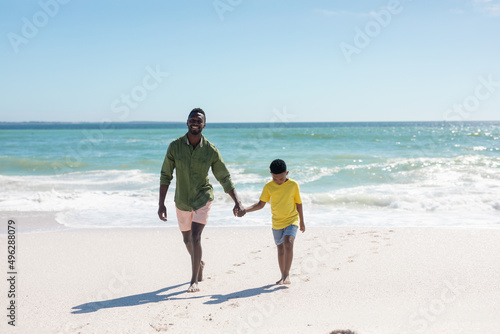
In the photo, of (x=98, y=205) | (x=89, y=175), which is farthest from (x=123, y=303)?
(x=89, y=175)

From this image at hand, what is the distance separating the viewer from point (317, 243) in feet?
19.7

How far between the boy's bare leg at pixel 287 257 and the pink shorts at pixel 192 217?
86cm

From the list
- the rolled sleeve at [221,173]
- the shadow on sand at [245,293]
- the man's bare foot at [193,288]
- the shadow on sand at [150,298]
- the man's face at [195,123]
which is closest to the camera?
the shadow on sand at [150,298]

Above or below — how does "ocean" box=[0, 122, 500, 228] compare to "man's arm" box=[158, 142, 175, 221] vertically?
below

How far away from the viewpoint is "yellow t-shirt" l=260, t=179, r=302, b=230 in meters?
4.27

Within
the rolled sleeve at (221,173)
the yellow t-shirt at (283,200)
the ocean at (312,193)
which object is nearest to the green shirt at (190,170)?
the rolled sleeve at (221,173)

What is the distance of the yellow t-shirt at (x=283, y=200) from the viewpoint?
14.0ft

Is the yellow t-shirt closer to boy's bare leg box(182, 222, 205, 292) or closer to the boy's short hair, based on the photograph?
the boy's short hair

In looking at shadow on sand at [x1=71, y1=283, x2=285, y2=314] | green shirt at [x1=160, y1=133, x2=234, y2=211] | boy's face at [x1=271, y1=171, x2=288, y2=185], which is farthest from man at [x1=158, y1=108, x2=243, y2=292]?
boy's face at [x1=271, y1=171, x2=288, y2=185]

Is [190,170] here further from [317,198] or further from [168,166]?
[317,198]

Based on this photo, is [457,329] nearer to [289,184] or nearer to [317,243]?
[289,184]

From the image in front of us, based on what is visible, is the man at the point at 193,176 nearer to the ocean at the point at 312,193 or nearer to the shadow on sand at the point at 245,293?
the shadow on sand at the point at 245,293

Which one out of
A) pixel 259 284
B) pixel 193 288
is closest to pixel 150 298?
pixel 193 288

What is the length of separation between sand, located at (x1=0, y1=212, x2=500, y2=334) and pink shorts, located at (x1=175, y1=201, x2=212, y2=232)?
2.25ft
